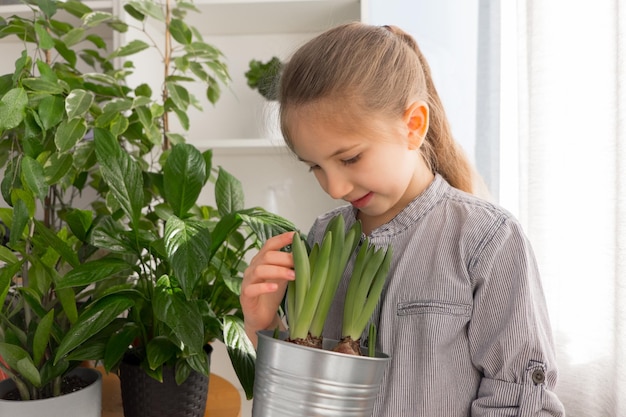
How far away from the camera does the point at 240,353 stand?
44.3 inches

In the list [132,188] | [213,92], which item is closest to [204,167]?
[132,188]

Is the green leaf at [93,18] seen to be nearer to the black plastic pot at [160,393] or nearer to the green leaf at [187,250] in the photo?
the green leaf at [187,250]

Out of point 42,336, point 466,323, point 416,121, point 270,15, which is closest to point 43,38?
point 42,336

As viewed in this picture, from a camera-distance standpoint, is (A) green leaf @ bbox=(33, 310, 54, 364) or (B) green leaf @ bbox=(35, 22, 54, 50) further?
(B) green leaf @ bbox=(35, 22, 54, 50)

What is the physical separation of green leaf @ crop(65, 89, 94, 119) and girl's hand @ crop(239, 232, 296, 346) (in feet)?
1.96

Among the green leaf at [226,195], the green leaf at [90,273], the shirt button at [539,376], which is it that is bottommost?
the shirt button at [539,376]

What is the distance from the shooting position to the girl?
784mm

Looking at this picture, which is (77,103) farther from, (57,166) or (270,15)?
(270,15)

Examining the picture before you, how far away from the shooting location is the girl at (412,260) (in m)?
0.78

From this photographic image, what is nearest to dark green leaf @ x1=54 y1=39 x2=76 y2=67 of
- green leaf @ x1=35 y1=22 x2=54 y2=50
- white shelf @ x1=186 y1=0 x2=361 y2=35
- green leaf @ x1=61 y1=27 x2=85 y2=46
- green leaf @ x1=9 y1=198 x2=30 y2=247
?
green leaf @ x1=61 y1=27 x2=85 y2=46

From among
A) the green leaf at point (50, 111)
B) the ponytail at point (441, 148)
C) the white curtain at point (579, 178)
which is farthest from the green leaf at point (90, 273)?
the white curtain at point (579, 178)

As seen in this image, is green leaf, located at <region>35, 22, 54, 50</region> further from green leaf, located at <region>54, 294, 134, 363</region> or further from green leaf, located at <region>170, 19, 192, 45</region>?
green leaf, located at <region>54, 294, 134, 363</region>

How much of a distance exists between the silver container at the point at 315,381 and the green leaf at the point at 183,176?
1.83 feet

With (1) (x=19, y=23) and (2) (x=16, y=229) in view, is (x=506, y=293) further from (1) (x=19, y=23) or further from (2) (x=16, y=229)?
(1) (x=19, y=23)
